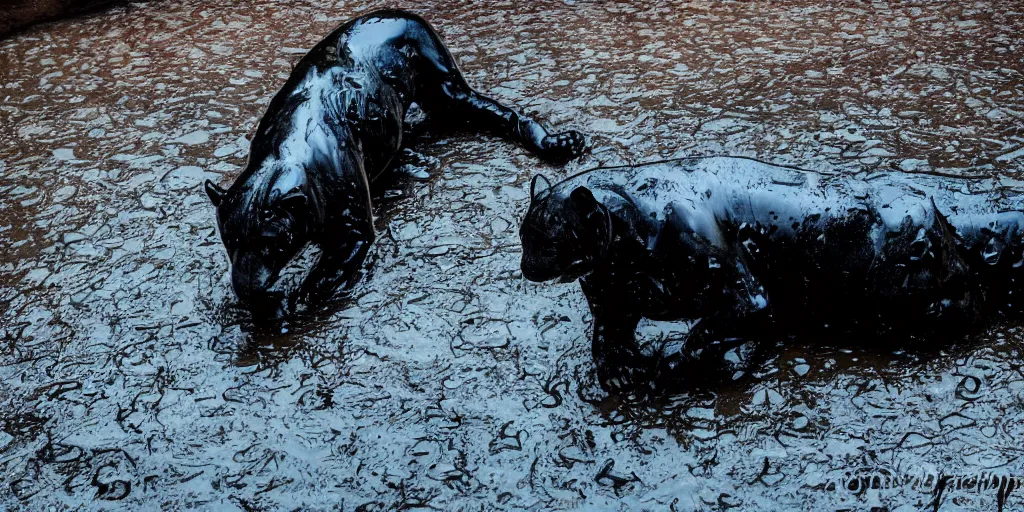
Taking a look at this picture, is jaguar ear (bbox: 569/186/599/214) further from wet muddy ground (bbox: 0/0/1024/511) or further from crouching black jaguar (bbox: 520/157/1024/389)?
wet muddy ground (bbox: 0/0/1024/511)

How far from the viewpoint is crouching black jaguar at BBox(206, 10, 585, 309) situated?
4.03m

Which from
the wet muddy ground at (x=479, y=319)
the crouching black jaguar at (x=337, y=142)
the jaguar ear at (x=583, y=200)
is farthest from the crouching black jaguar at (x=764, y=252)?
the crouching black jaguar at (x=337, y=142)

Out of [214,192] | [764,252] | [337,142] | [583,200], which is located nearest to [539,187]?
[583,200]

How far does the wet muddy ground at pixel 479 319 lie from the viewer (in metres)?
3.22

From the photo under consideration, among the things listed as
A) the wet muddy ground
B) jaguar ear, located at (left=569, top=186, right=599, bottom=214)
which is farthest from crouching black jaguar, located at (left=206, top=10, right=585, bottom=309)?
jaguar ear, located at (left=569, top=186, right=599, bottom=214)

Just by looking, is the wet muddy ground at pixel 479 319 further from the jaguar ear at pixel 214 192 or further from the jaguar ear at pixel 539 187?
the jaguar ear at pixel 539 187

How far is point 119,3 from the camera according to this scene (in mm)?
8094

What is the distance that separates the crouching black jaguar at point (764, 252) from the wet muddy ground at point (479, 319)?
16cm

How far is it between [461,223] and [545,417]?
1509 mm

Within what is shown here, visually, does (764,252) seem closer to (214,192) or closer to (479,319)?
(479,319)

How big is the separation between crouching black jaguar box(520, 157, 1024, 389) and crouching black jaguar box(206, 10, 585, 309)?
117 cm

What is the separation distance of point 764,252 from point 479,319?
128 centimetres

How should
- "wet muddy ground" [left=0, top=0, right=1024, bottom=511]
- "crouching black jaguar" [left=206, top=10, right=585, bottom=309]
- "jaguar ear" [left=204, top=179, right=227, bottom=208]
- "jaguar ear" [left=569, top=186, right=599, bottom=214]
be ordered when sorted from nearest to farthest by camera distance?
"wet muddy ground" [left=0, top=0, right=1024, bottom=511]
"jaguar ear" [left=569, top=186, right=599, bottom=214]
"crouching black jaguar" [left=206, top=10, right=585, bottom=309]
"jaguar ear" [left=204, top=179, right=227, bottom=208]

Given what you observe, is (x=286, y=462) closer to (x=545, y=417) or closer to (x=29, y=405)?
(x=545, y=417)
